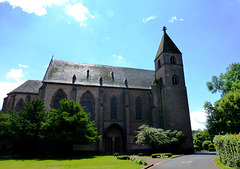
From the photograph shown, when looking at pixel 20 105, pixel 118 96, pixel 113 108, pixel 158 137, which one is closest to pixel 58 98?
pixel 20 105

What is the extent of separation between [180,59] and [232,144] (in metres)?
26.1

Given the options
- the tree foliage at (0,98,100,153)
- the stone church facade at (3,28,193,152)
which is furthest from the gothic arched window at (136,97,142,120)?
the tree foliage at (0,98,100,153)

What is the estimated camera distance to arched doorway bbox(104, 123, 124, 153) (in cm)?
2794

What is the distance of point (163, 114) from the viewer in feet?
101

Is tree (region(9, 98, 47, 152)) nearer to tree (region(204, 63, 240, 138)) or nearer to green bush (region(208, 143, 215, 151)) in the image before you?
tree (region(204, 63, 240, 138))

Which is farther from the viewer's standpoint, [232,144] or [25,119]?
[25,119]

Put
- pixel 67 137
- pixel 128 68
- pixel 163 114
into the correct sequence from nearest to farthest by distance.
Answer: pixel 67 137 < pixel 163 114 < pixel 128 68

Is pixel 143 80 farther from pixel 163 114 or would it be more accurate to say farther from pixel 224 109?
pixel 224 109

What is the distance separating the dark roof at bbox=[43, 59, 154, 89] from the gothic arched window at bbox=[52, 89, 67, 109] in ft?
6.20

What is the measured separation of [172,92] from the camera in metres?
31.8

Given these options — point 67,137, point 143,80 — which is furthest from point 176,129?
point 67,137

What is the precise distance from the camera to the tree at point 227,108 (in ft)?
71.2

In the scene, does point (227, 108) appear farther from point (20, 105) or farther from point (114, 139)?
point (20, 105)

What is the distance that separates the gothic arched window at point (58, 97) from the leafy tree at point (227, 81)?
2644 centimetres
